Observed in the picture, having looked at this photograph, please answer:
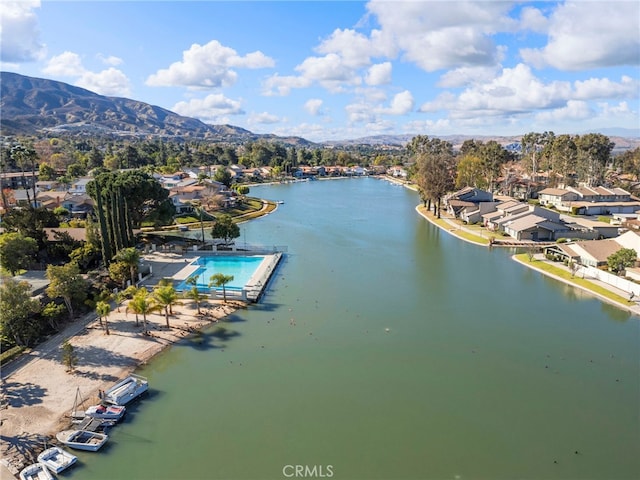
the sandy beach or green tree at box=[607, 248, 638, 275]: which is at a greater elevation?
green tree at box=[607, 248, 638, 275]

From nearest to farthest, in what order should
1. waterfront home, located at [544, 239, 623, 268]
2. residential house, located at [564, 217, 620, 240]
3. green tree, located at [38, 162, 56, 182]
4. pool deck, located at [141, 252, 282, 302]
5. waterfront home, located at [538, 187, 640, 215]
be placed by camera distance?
pool deck, located at [141, 252, 282, 302], waterfront home, located at [544, 239, 623, 268], residential house, located at [564, 217, 620, 240], waterfront home, located at [538, 187, 640, 215], green tree, located at [38, 162, 56, 182]

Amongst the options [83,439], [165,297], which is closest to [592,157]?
[165,297]

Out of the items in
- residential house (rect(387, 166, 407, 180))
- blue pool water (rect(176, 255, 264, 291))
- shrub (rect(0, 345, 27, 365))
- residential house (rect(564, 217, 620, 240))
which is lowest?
shrub (rect(0, 345, 27, 365))

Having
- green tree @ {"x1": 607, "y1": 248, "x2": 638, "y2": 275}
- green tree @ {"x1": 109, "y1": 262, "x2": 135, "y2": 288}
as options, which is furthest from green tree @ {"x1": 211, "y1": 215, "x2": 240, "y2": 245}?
green tree @ {"x1": 607, "y1": 248, "x2": 638, "y2": 275}

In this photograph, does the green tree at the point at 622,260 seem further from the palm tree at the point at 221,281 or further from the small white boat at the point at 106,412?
the small white boat at the point at 106,412

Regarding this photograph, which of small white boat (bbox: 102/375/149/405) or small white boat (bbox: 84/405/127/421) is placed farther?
small white boat (bbox: 102/375/149/405)

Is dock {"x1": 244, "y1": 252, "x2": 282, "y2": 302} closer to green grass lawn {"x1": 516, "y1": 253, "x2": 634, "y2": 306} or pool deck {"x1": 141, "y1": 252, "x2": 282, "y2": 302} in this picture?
pool deck {"x1": 141, "y1": 252, "x2": 282, "y2": 302}

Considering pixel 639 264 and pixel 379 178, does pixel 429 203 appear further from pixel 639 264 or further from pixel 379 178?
pixel 379 178
